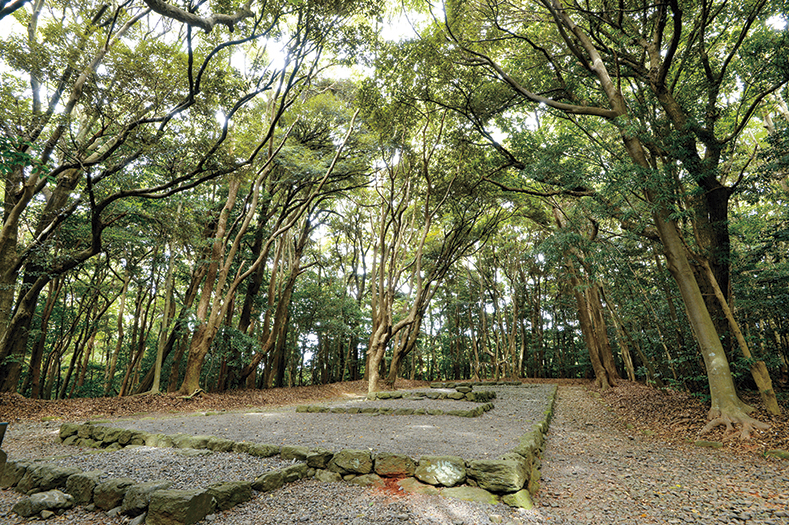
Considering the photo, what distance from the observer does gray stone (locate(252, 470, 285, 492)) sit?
2949 millimetres

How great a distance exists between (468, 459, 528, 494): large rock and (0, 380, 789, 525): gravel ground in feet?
0.59

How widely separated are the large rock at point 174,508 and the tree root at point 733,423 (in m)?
6.31

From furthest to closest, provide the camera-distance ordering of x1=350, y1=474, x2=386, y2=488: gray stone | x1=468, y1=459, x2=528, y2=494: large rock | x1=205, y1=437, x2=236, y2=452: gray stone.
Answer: x1=205, y1=437, x2=236, y2=452: gray stone → x1=350, y1=474, x2=386, y2=488: gray stone → x1=468, y1=459, x2=528, y2=494: large rock

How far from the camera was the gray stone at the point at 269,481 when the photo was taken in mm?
2949

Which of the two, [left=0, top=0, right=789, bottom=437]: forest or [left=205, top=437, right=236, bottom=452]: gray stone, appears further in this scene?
[left=0, top=0, right=789, bottom=437]: forest

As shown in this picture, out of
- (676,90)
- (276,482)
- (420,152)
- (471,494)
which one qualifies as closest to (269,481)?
(276,482)

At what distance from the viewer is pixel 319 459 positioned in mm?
3453

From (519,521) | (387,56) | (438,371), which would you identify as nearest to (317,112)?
(387,56)

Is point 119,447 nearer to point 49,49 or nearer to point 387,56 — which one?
point 49,49

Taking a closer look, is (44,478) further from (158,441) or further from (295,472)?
(295,472)

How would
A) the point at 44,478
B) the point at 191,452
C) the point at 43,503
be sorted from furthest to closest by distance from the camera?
the point at 191,452 < the point at 44,478 < the point at 43,503

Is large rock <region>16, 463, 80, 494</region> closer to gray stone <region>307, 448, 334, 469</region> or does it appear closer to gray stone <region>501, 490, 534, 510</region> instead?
gray stone <region>307, 448, 334, 469</region>

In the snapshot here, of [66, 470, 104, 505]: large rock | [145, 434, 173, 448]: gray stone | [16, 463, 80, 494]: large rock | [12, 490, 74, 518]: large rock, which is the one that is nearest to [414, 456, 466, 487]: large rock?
[66, 470, 104, 505]: large rock

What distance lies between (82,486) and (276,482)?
1.54 metres
